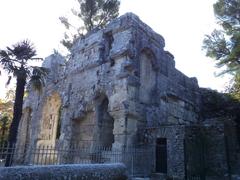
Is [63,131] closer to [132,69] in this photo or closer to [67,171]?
[132,69]

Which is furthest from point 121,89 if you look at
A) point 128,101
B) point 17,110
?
point 17,110

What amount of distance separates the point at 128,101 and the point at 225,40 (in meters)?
11.0

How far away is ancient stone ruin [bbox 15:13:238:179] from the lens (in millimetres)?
9867

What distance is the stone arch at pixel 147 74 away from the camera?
39.2ft

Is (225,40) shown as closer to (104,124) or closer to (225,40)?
(225,40)

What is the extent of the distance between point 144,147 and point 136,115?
1.35m

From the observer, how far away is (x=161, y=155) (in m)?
10.2

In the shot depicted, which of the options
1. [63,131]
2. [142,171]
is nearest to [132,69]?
[142,171]

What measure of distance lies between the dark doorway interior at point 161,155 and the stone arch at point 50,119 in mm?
8572

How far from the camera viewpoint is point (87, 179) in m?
3.55

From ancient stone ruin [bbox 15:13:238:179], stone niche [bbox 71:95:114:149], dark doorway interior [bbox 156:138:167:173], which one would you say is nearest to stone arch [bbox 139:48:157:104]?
ancient stone ruin [bbox 15:13:238:179]

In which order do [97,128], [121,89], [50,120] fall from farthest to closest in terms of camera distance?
[50,120], [97,128], [121,89]

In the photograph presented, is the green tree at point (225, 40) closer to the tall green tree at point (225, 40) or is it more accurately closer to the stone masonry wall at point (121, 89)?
the tall green tree at point (225, 40)

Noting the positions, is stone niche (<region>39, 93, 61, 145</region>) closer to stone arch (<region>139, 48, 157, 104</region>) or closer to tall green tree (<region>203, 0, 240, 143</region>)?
stone arch (<region>139, 48, 157, 104</region>)
